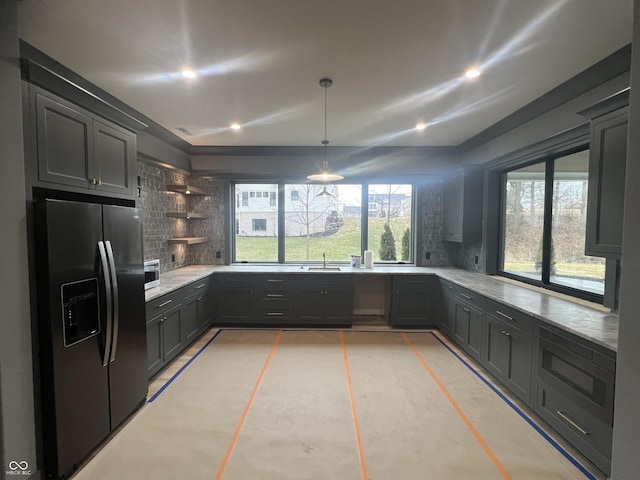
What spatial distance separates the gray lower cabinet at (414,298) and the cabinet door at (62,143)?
3809 mm

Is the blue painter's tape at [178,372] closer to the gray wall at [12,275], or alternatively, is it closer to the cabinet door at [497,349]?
the gray wall at [12,275]

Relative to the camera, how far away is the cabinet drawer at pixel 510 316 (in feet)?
7.80

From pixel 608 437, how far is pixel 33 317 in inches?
134

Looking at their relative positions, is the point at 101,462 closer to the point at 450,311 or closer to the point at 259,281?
the point at 259,281

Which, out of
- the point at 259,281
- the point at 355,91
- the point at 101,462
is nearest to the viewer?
the point at 101,462

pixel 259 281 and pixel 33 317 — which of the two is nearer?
pixel 33 317

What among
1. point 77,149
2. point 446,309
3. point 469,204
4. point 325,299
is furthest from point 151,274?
point 469,204

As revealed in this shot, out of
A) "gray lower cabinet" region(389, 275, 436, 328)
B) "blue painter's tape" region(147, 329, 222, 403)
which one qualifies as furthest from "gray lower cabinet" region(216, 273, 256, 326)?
"gray lower cabinet" region(389, 275, 436, 328)

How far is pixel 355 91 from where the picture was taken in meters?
2.67

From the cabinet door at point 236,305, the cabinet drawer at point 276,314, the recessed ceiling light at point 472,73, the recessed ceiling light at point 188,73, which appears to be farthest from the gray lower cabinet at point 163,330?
the recessed ceiling light at point 472,73

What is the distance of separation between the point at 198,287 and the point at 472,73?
3836 millimetres

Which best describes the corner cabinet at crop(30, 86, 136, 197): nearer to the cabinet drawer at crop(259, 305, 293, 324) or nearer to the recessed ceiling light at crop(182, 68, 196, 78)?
the recessed ceiling light at crop(182, 68, 196, 78)

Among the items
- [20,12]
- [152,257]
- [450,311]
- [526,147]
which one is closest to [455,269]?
[450,311]

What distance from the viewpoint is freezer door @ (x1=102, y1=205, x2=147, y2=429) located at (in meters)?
2.07
